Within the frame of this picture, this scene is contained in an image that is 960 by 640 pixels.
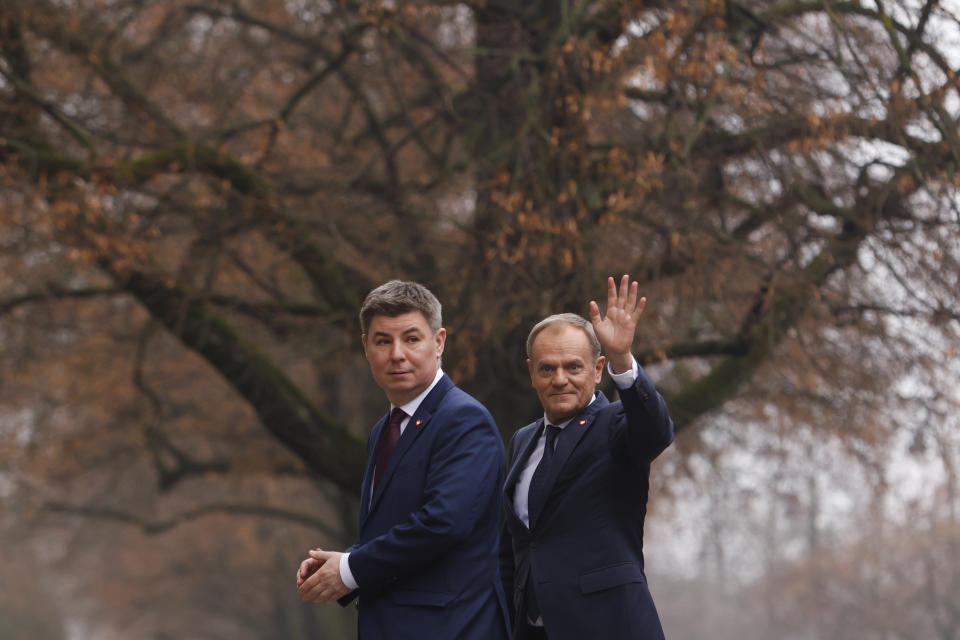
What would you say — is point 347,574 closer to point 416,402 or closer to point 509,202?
point 416,402

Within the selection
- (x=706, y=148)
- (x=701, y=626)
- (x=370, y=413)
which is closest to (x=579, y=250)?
(x=706, y=148)

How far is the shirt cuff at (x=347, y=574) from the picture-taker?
3.42 meters

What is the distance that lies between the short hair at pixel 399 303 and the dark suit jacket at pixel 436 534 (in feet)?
0.89

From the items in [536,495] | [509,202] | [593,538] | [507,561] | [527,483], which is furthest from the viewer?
[509,202]

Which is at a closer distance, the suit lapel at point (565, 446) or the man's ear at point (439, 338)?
the man's ear at point (439, 338)

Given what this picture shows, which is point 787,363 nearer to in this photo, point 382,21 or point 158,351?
point 382,21

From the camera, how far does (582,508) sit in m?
3.82

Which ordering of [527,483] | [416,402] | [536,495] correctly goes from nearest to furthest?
1. [416,402]
2. [536,495]
3. [527,483]

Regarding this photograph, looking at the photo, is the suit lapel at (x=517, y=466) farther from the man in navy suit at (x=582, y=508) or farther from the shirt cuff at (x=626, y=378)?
the shirt cuff at (x=626, y=378)

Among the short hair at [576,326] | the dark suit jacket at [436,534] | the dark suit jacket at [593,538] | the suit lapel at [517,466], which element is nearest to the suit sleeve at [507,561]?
the suit lapel at [517,466]

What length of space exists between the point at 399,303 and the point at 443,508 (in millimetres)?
658

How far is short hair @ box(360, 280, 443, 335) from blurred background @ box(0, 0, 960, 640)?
420 cm

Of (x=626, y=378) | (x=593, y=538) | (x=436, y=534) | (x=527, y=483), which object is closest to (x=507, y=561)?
(x=527, y=483)

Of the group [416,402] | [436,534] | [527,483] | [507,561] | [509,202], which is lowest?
[507,561]
